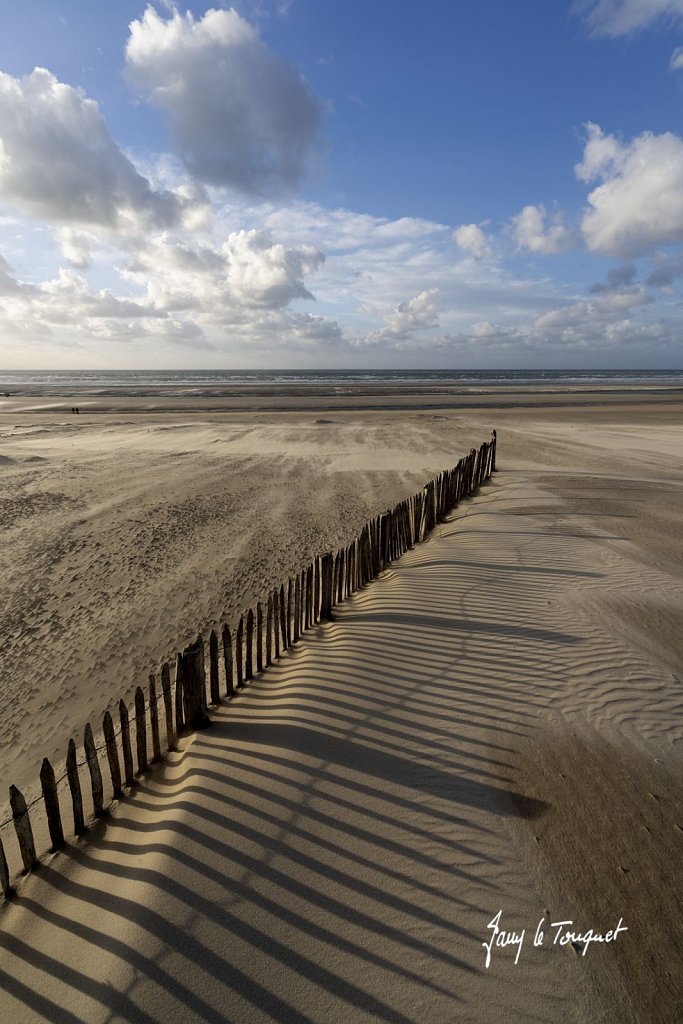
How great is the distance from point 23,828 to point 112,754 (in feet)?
2.50

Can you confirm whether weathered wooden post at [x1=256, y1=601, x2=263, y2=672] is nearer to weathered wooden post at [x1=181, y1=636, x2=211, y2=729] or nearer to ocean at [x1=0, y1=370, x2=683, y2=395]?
weathered wooden post at [x1=181, y1=636, x2=211, y2=729]

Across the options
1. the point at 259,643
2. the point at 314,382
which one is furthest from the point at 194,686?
the point at 314,382

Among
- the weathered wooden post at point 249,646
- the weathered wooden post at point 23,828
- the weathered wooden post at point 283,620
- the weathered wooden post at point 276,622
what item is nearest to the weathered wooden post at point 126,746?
the weathered wooden post at point 23,828

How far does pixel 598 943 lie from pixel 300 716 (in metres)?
2.76

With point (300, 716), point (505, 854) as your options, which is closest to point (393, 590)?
point (300, 716)

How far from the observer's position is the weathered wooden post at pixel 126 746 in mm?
4105

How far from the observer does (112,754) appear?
4.09 metres

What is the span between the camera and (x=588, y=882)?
3.41 m

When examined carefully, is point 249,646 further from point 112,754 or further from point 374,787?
point 374,787

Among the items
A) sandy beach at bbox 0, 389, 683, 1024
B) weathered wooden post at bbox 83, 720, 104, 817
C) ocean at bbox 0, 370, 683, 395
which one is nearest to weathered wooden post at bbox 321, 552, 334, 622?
sandy beach at bbox 0, 389, 683, 1024

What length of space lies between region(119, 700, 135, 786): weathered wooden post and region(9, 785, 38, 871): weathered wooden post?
0.80 metres

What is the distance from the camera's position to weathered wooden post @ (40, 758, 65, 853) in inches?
136

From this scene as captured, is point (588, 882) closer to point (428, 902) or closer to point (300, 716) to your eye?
point (428, 902)
